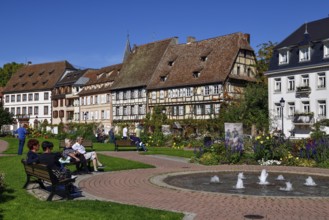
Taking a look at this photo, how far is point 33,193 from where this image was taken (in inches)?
445

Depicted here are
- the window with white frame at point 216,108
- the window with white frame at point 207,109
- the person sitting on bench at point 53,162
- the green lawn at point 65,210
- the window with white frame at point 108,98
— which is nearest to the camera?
the green lawn at point 65,210

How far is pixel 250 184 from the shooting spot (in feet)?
47.0

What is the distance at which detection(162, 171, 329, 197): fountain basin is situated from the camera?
40.9ft

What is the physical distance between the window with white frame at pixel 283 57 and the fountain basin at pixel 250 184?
104 ft

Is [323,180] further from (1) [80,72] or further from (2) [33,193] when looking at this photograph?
(1) [80,72]

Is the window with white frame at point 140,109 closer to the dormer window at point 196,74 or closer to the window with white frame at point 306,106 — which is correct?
the dormer window at point 196,74

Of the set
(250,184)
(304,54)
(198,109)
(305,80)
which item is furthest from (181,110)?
(250,184)

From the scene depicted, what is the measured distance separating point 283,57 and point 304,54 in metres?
3.02

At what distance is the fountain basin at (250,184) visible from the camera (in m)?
12.5

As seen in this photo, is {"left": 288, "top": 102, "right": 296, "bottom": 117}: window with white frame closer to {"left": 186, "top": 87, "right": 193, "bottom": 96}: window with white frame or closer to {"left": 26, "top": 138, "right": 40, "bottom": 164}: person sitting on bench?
{"left": 186, "top": 87, "right": 193, "bottom": 96}: window with white frame

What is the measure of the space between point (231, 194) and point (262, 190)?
180cm

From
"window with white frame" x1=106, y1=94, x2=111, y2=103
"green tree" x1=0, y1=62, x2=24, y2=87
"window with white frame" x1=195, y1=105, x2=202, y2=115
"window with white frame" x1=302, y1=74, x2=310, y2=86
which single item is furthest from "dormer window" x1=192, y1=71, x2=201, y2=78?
"green tree" x1=0, y1=62, x2=24, y2=87

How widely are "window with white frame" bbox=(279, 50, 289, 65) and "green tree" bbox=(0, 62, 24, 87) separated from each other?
68836 mm

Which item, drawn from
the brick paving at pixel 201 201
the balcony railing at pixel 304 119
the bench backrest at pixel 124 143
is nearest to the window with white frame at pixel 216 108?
the balcony railing at pixel 304 119
